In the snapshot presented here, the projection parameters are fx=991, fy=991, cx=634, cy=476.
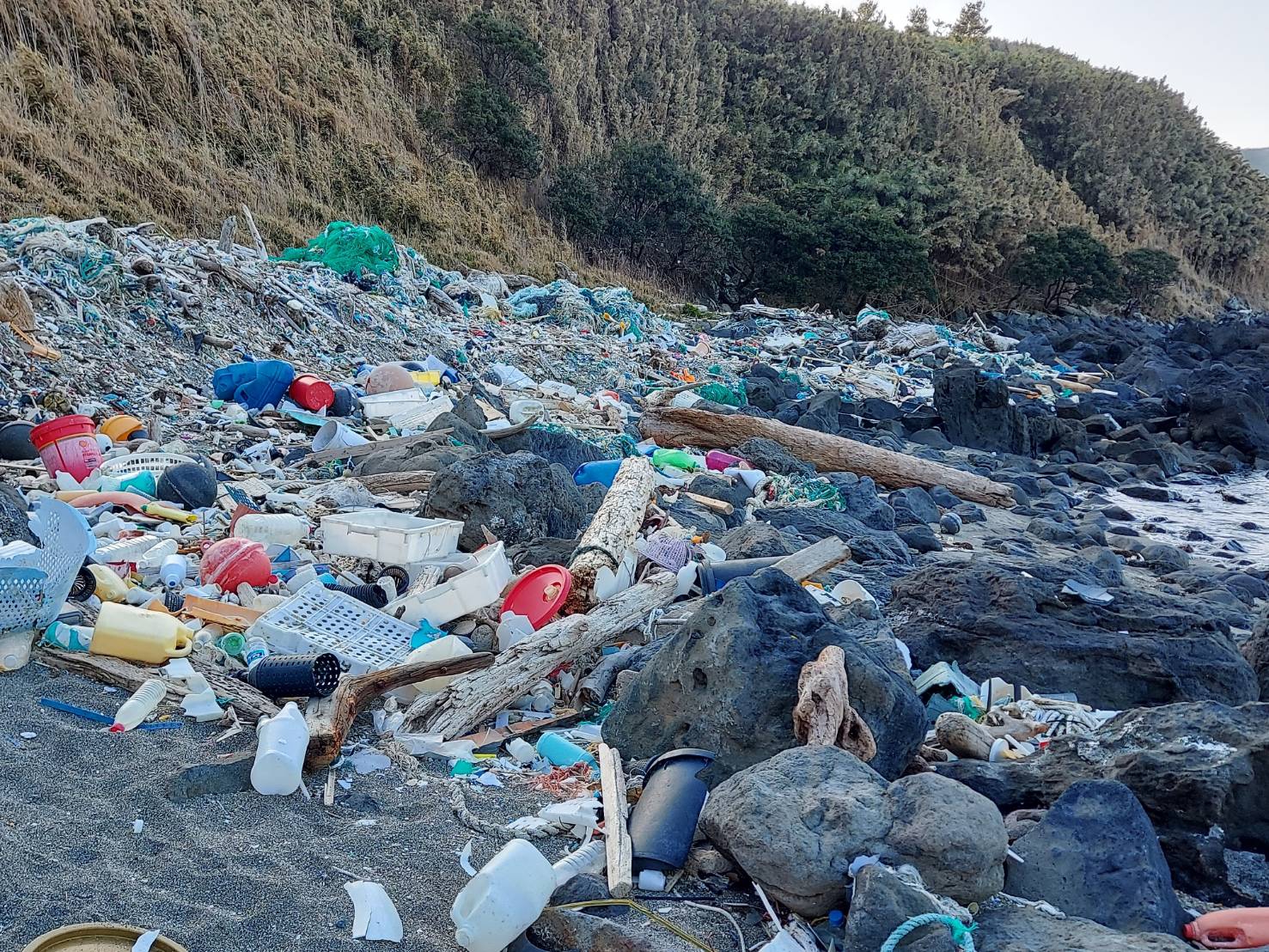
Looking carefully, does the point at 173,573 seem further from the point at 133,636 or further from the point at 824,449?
the point at 824,449

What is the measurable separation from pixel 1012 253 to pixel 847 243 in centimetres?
854

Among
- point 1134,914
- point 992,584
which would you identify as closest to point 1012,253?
point 992,584

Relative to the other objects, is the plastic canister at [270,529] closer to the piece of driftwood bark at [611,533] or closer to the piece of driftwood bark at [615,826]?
the piece of driftwood bark at [611,533]

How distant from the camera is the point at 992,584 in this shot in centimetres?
412

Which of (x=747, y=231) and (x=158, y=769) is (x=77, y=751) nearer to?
(x=158, y=769)

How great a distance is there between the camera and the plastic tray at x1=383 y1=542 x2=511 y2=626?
3713 millimetres

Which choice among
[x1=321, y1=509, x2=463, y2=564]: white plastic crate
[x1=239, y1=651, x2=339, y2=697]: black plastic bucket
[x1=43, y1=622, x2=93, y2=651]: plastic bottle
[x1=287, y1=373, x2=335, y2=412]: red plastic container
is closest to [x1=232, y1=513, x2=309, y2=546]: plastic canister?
[x1=321, y1=509, x2=463, y2=564]: white plastic crate

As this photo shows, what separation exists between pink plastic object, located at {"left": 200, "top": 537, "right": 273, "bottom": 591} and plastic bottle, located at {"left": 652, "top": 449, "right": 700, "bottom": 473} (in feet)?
12.4

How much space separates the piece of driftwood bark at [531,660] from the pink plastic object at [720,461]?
3.54 meters

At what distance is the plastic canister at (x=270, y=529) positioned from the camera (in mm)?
4348

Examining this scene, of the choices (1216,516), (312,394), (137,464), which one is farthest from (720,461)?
(1216,516)

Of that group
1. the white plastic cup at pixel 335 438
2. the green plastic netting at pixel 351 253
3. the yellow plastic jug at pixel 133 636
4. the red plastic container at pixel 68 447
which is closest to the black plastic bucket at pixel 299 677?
the yellow plastic jug at pixel 133 636

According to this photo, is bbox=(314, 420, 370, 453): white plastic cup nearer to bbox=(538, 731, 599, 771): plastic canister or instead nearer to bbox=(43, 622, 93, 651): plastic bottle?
bbox=(43, 622, 93, 651): plastic bottle

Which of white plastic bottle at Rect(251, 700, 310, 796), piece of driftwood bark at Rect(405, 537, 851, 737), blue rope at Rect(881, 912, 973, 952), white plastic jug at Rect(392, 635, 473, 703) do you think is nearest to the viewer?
blue rope at Rect(881, 912, 973, 952)
